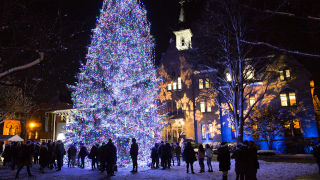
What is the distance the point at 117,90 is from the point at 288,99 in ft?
75.9

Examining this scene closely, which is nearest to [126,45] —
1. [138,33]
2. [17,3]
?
[138,33]

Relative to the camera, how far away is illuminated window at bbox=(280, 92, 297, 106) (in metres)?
29.0

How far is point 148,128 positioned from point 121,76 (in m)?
4.13

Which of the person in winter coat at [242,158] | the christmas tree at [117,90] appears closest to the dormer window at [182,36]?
the christmas tree at [117,90]

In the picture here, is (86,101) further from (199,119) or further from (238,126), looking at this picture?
(199,119)

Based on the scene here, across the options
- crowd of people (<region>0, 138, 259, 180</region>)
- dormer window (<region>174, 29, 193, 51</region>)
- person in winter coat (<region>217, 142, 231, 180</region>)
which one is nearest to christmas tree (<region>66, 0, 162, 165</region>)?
crowd of people (<region>0, 138, 259, 180</region>)

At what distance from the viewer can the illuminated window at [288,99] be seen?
29.0 m

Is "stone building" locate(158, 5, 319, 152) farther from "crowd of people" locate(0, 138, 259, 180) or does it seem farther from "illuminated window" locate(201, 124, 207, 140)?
"crowd of people" locate(0, 138, 259, 180)

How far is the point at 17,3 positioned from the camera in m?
9.18

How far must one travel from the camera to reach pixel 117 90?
53.2ft

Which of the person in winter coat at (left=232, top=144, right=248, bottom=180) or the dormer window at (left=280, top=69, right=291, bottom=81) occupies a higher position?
the dormer window at (left=280, top=69, right=291, bottom=81)

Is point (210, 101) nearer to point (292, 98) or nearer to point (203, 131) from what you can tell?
point (203, 131)

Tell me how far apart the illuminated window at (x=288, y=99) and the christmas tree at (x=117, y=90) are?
19419 mm

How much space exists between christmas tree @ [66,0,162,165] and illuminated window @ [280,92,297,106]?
19419 millimetres
